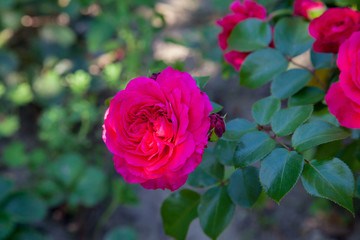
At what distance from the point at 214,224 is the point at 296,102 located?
0.33m

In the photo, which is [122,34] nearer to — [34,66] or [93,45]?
[93,45]

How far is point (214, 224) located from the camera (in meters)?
0.73

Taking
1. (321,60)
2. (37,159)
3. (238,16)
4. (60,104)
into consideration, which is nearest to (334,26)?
(321,60)

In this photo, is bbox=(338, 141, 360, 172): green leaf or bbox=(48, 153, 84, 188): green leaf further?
bbox=(48, 153, 84, 188): green leaf

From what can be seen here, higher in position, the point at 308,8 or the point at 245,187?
the point at 308,8

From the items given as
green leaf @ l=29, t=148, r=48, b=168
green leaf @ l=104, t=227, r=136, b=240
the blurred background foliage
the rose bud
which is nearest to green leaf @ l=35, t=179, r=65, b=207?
the blurred background foliage

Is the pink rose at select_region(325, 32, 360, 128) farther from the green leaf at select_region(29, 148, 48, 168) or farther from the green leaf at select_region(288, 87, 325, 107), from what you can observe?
the green leaf at select_region(29, 148, 48, 168)

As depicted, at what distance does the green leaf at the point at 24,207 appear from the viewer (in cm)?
140

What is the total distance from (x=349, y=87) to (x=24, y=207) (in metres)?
1.31

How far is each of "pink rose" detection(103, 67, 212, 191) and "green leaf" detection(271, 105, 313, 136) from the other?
0.59 ft

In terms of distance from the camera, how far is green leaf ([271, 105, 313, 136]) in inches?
26.1

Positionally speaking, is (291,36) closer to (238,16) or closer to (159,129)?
(238,16)

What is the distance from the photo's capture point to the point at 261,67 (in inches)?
31.8

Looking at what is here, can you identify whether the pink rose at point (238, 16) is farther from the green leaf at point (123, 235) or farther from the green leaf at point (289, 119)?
the green leaf at point (123, 235)
